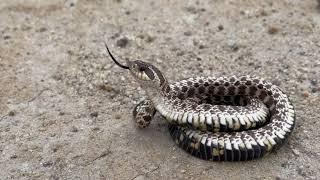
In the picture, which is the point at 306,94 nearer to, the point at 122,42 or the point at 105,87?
the point at 105,87

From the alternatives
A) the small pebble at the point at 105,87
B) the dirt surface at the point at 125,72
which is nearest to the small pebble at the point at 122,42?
the dirt surface at the point at 125,72

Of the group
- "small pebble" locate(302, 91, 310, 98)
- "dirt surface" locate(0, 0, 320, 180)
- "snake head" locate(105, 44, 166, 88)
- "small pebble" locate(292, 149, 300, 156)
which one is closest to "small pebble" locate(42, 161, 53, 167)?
"dirt surface" locate(0, 0, 320, 180)

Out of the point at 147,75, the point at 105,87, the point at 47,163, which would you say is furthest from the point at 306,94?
the point at 47,163

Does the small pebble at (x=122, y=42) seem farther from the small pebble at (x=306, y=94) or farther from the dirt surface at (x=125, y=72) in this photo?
the small pebble at (x=306, y=94)

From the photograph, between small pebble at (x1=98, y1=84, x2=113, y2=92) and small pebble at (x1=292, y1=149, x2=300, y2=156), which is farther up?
small pebble at (x1=292, y1=149, x2=300, y2=156)

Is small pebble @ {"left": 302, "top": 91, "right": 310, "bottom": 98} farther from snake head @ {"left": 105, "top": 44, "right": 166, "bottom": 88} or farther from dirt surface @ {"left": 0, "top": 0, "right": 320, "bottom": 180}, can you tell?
snake head @ {"left": 105, "top": 44, "right": 166, "bottom": 88}

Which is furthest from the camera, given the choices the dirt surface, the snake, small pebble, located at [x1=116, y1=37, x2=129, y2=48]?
small pebble, located at [x1=116, y1=37, x2=129, y2=48]
